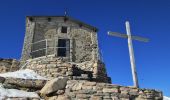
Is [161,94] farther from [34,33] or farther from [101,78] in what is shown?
[34,33]

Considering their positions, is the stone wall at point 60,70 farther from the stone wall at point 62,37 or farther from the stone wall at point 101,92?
the stone wall at point 62,37

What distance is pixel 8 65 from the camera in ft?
70.8

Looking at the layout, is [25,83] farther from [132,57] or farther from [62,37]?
[62,37]

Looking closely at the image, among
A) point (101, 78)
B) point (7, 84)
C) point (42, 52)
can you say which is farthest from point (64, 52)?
point (7, 84)

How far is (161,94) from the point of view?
475 inches

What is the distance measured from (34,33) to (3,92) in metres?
14.3

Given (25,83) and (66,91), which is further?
(25,83)

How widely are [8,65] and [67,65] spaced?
778cm

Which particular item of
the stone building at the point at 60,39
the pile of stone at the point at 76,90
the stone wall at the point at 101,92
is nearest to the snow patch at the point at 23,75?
the pile of stone at the point at 76,90

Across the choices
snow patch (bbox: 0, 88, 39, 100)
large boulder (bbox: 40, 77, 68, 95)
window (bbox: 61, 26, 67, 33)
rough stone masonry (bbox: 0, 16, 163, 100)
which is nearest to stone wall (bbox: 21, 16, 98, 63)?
rough stone masonry (bbox: 0, 16, 163, 100)

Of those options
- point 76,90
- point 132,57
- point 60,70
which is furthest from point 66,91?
point 60,70

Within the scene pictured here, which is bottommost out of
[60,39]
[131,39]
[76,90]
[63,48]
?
[76,90]

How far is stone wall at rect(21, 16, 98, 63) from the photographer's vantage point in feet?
78.8

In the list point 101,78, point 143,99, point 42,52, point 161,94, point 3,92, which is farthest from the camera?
point 42,52
